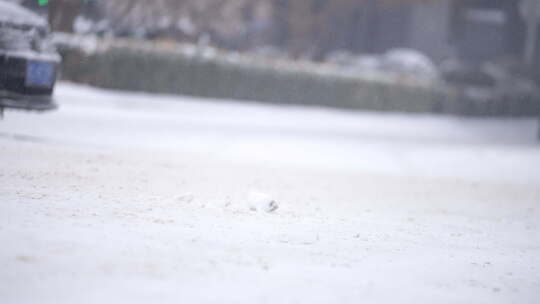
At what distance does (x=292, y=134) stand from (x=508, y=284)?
9.98m

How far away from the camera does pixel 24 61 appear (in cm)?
927

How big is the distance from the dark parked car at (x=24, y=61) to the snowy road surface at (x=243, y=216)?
580 millimetres

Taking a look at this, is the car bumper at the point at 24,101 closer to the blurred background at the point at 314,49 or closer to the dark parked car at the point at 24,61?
the dark parked car at the point at 24,61

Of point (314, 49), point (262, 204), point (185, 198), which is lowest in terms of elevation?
point (185, 198)

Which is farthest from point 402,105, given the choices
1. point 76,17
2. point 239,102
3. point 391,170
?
point 76,17

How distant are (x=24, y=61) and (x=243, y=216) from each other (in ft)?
16.1

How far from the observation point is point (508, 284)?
15.1 feet

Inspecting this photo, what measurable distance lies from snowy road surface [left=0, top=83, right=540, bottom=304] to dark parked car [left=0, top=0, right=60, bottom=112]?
0.58 metres

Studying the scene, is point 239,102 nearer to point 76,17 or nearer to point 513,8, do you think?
point 76,17

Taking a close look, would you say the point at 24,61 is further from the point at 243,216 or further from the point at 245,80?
the point at 245,80

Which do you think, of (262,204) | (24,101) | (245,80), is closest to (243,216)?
(262,204)

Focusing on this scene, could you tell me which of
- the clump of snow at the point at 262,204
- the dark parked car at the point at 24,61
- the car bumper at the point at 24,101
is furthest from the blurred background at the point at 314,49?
the clump of snow at the point at 262,204

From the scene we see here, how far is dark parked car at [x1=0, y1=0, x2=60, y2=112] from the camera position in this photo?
916 cm

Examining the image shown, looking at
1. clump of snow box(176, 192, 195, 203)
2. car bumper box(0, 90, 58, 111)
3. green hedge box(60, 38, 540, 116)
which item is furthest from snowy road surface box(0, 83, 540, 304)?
green hedge box(60, 38, 540, 116)
